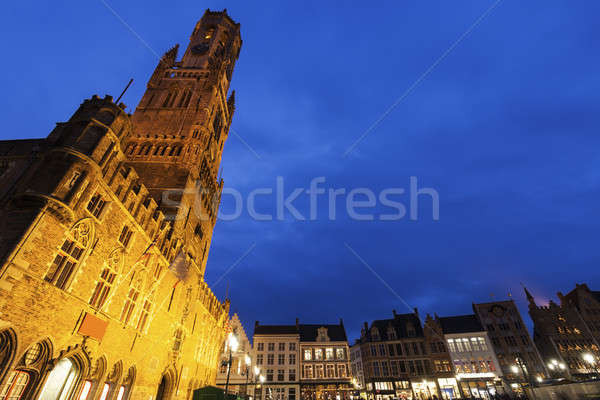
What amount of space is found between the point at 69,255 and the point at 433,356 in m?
63.1

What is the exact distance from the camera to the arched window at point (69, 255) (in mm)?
11797

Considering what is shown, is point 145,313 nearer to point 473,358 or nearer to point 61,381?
point 61,381

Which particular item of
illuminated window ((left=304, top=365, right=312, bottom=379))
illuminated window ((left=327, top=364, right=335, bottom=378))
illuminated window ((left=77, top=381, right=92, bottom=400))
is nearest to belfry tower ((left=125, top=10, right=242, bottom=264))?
illuminated window ((left=77, top=381, right=92, bottom=400))

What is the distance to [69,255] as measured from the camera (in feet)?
40.5

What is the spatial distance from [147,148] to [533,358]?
7345cm

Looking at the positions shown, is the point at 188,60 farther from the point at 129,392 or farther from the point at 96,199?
the point at 129,392

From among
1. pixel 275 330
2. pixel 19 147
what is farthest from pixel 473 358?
pixel 19 147

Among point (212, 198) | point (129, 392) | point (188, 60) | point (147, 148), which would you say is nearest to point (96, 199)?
point (129, 392)

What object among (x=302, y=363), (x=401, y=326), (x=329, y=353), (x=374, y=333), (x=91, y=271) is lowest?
(x=91, y=271)

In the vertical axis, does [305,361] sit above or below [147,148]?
below

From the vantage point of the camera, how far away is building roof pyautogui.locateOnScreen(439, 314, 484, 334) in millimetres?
56728

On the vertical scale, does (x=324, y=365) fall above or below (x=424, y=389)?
above

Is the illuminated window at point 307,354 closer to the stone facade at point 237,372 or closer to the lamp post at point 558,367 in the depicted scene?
the stone facade at point 237,372

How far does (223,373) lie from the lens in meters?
51.2
